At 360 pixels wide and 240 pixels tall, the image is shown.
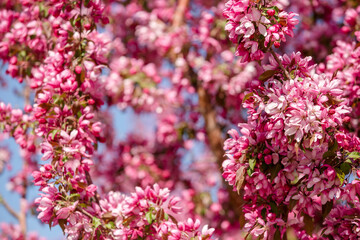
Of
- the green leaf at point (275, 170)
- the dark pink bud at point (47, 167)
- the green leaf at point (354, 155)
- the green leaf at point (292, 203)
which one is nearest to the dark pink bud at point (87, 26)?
the dark pink bud at point (47, 167)

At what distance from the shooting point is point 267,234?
2.45 m

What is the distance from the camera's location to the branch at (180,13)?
6.00 metres

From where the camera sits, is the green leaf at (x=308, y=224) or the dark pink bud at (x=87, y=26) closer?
the green leaf at (x=308, y=224)

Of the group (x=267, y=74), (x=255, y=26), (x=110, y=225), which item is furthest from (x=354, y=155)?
(x=110, y=225)

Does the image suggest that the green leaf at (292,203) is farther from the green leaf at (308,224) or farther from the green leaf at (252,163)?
the green leaf at (252,163)

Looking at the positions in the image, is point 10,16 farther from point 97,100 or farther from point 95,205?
point 95,205

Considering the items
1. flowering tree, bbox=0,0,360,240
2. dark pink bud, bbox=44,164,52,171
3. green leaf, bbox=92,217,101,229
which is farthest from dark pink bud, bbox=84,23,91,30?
green leaf, bbox=92,217,101,229

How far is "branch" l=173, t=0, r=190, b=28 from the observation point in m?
6.00

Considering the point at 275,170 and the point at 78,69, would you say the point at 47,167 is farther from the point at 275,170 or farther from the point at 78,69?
the point at 275,170

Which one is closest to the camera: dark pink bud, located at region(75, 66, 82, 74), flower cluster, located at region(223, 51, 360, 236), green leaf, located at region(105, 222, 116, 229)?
flower cluster, located at region(223, 51, 360, 236)

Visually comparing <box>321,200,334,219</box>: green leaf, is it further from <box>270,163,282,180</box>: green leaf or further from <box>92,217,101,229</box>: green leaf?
<box>92,217,101,229</box>: green leaf

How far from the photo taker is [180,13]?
20.1 feet

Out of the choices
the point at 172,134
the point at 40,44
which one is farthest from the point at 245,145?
the point at 172,134

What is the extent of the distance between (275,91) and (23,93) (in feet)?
16.9
